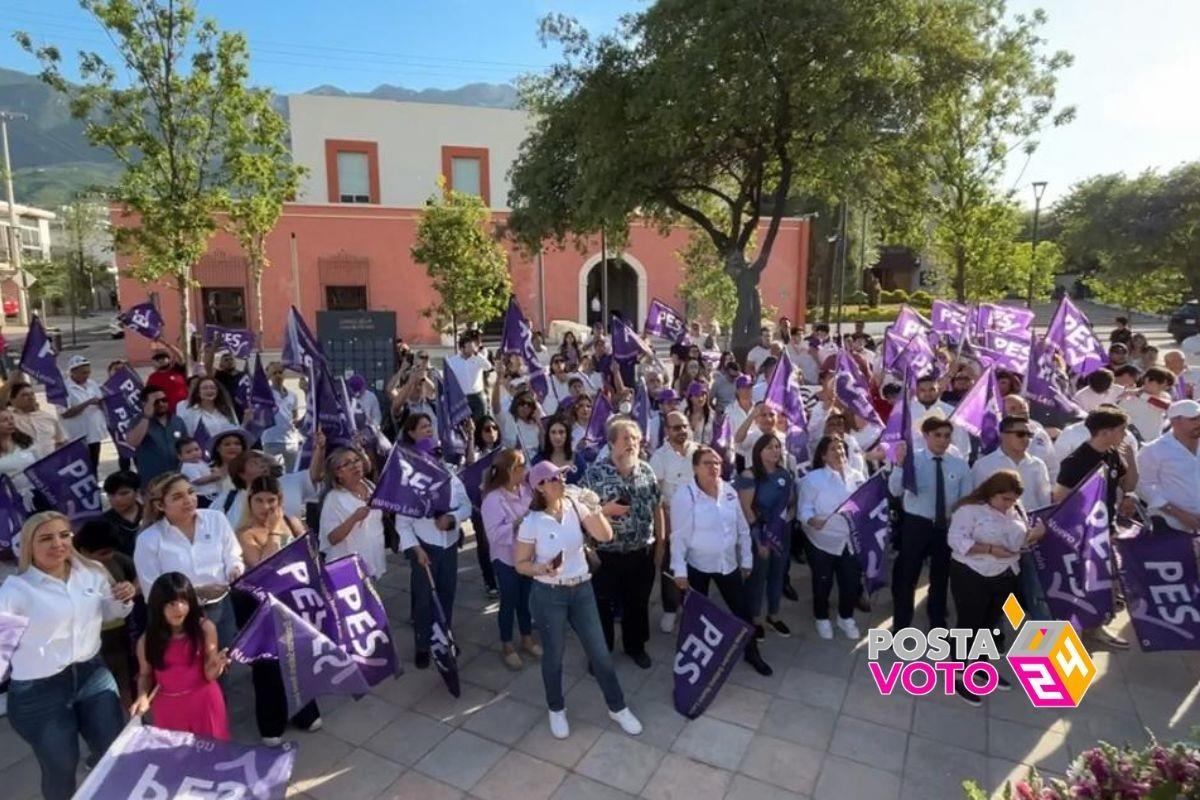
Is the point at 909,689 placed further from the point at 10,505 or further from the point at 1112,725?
the point at 10,505

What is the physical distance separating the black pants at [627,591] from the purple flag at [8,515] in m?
4.39

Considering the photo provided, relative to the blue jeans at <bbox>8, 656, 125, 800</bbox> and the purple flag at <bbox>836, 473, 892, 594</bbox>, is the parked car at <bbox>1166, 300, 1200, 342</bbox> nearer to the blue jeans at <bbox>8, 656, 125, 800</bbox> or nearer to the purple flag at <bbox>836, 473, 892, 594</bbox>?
the purple flag at <bbox>836, 473, 892, 594</bbox>

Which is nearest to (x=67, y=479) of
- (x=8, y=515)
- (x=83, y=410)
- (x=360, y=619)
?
(x=8, y=515)

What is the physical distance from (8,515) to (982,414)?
25.3 ft

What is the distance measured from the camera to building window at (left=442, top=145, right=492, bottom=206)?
35.3 m

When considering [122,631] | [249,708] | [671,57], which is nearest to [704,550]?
[249,708]

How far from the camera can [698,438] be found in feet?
23.7

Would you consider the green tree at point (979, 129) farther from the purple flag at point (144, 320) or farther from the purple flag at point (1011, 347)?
the purple flag at point (144, 320)

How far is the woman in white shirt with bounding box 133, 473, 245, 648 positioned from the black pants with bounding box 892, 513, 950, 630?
441cm

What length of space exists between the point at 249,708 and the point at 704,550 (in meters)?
3.23

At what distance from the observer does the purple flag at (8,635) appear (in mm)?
3215

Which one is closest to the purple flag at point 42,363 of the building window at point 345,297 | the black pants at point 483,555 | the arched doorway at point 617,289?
the black pants at point 483,555

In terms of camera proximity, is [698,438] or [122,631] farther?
[698,438]

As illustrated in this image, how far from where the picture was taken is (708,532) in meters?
4.96
